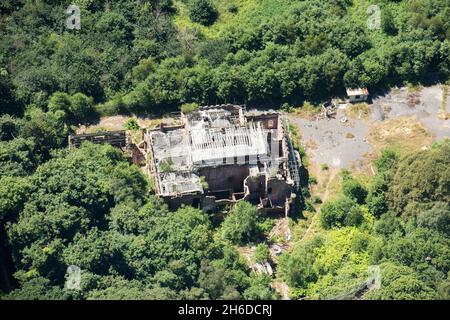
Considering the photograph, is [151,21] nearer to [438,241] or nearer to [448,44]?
[448,44]

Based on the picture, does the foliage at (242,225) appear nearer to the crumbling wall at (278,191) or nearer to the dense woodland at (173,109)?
the dense woodland at (173,109)

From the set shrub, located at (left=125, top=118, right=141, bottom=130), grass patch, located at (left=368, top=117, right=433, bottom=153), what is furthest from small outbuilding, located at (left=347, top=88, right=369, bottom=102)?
shrub, located at (left=125, top=118, right=141, bottom=130)

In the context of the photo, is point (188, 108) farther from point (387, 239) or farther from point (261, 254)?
point (387, 239)

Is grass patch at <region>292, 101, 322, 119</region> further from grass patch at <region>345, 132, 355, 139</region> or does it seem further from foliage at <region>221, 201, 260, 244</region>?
foliage at <region>221, 201, 260, 244</region>

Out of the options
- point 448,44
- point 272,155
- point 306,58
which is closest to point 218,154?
point 272,155

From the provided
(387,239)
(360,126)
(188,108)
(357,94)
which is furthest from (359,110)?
(387,239)

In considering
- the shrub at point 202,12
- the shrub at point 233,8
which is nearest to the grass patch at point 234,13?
the shrub at point 233,8
